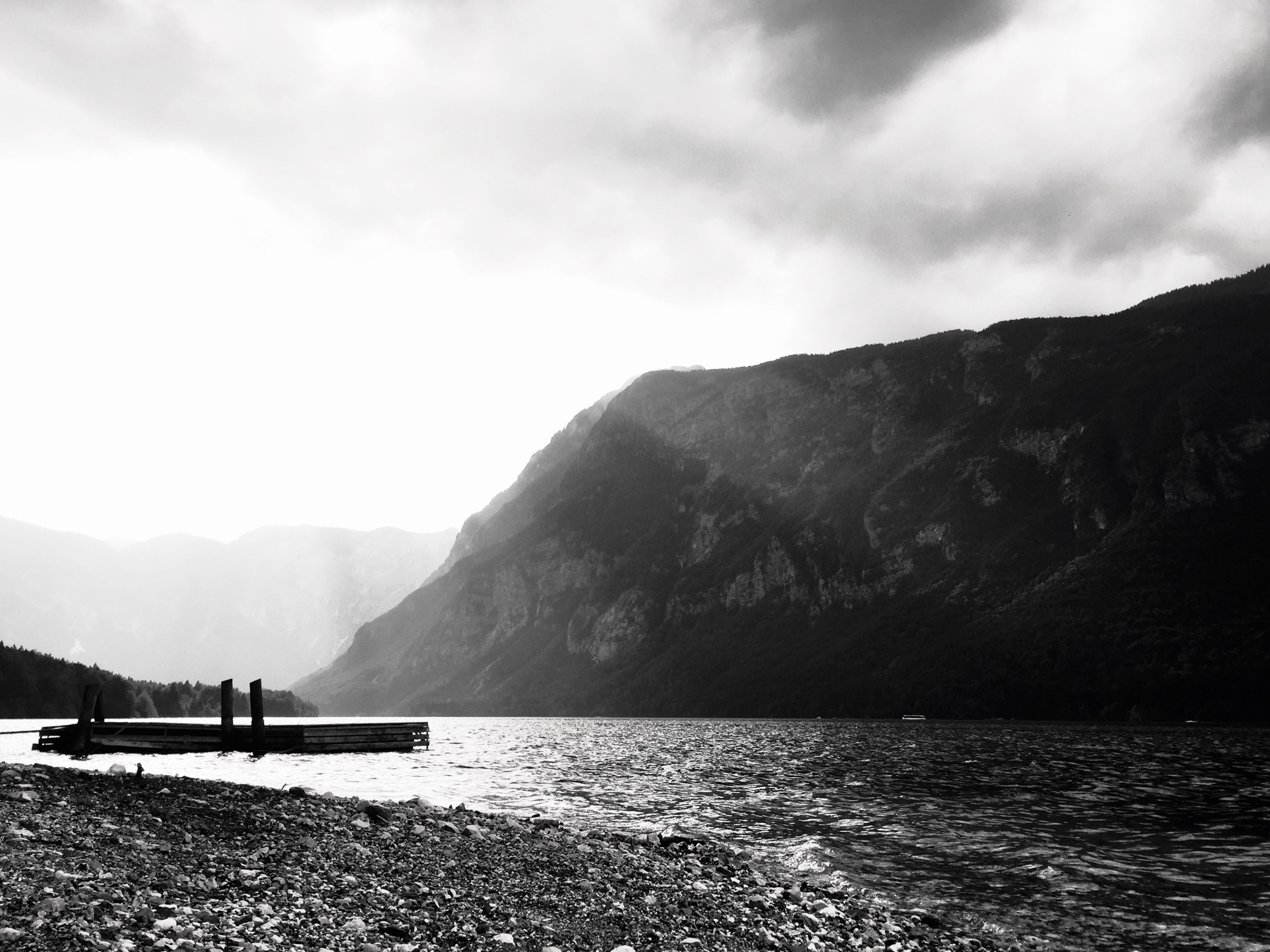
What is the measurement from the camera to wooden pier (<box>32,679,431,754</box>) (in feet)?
174

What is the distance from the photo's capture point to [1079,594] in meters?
183

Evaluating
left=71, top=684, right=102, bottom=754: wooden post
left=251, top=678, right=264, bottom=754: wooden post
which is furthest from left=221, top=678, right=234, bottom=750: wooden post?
left=71, top=684, right=102, bottom=754: wooden post

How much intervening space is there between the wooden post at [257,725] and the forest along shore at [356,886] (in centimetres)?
3397

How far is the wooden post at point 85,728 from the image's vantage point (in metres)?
51.4

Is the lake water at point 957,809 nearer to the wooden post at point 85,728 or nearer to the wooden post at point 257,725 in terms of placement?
the wooden post at point 257,725

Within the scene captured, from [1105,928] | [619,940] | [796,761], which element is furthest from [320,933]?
[796,761]

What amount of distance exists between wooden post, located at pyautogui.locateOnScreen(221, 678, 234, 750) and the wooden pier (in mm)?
56

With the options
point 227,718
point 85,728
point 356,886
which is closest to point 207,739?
point 227,718

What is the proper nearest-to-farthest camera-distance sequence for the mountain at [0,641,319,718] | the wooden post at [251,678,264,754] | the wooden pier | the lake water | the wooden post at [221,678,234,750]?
the lake water, the wooden post at [221,678,234,750], the wooden pier, the wooden post at [251,678,264,754], the mountain at [0,641,319,718]

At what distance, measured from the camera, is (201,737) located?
56.0 meters

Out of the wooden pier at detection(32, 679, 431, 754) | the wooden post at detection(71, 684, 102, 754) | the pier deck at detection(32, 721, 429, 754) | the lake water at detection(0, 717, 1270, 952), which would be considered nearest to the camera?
the lake water at detection(0, 717, 1270, 952)

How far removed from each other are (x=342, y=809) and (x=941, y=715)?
17878cm

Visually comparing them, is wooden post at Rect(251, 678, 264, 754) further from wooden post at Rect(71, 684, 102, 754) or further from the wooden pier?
wooden post at Rect(71, 684, 102, 754)

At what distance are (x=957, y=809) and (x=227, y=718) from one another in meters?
46.3
